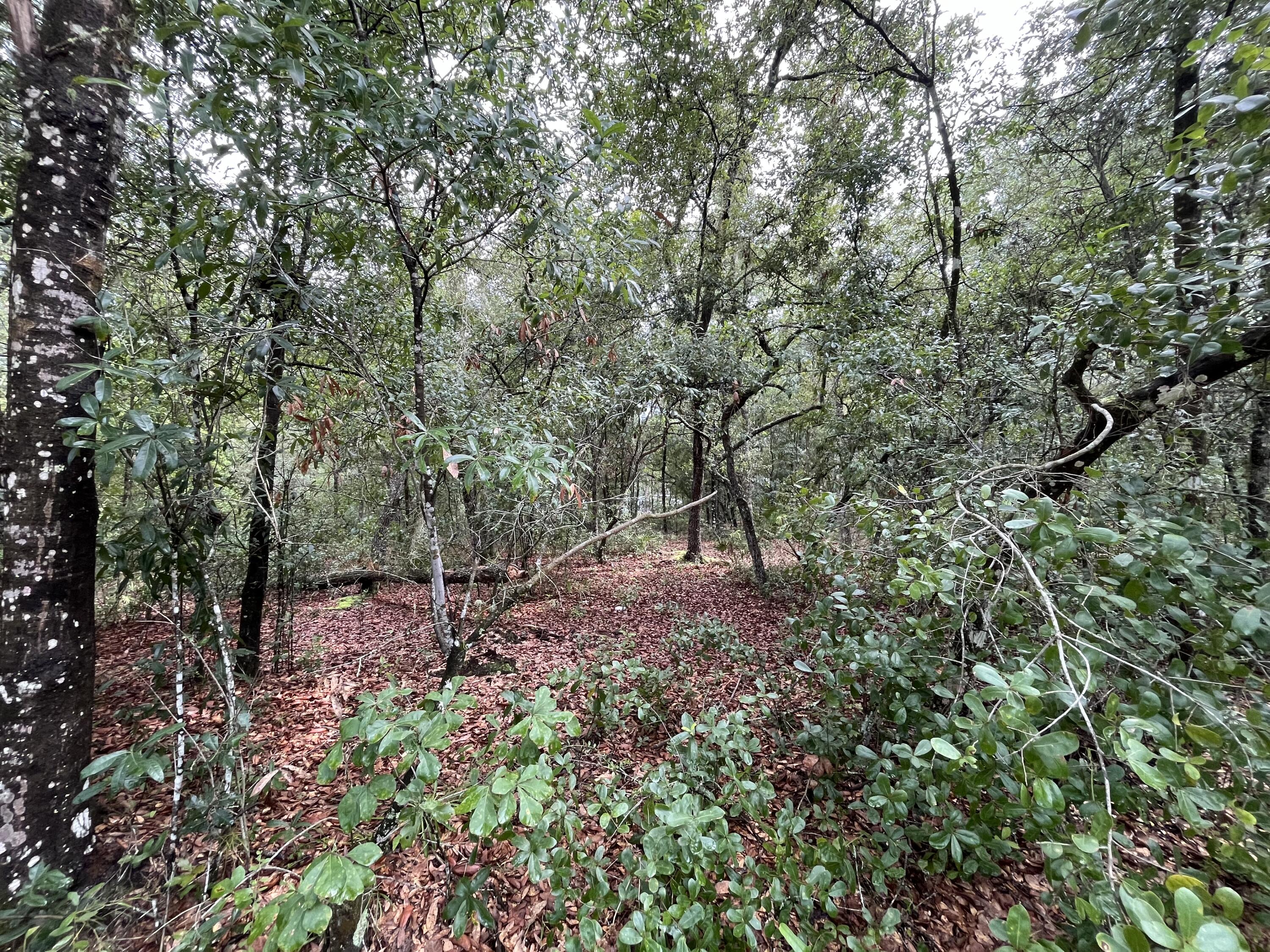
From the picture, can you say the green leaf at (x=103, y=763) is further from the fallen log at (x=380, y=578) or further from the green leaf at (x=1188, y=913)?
the fallen log at (x=380, y=578)

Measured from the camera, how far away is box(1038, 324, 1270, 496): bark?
190 cm

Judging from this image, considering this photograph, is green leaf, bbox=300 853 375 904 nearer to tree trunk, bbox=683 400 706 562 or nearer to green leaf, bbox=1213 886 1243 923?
green leaf, bbox=1213 886 1243 923

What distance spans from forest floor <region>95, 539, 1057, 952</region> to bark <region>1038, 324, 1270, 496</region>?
2.13 m

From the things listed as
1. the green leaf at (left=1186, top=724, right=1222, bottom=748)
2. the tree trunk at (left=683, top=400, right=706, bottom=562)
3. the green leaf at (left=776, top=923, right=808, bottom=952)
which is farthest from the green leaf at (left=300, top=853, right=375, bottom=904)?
the tree trunk at (left=683, top=400, right=706, bottom=562)

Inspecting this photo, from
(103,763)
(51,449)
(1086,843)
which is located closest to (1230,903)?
(1086,843)

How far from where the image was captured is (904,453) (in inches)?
194

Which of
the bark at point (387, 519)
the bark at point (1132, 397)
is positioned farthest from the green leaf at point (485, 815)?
the bark at point (387, 519)

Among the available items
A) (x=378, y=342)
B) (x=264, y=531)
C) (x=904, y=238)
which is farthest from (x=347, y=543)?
(x=904, y=238)

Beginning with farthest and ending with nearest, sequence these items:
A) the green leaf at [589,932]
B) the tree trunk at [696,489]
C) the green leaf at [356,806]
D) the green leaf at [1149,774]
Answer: the tree trunk at [696,489] < the green leaf at [589,932] < the green leaf at [356,806] < the green leaf at [1149,774]

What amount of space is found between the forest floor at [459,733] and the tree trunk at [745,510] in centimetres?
43

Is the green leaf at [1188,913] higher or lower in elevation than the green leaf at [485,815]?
lower

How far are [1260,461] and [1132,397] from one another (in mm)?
1399

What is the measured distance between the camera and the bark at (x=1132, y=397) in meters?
1.90

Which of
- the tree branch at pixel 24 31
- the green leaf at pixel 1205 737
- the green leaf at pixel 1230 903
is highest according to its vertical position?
the tree branch at pixel 24 31
